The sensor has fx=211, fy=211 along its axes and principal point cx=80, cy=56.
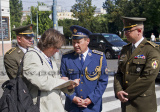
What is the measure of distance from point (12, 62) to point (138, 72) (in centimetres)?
199

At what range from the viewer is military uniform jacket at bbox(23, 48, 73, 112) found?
2.10 metres

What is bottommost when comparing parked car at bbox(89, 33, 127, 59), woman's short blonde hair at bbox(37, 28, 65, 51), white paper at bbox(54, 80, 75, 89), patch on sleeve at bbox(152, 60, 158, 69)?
parked car at bbox(89, 33, 127, 59)

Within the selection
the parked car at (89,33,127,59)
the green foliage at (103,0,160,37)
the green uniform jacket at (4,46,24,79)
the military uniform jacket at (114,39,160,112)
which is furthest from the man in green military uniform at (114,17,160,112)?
the green foliage at (103,0,160,37)

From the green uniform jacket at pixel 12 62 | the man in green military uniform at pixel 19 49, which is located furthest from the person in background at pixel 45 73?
the man in green military uniform at pixel 19 49

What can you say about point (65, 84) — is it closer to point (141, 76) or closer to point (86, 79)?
point (86, 79)

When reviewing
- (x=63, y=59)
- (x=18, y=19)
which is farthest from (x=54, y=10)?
(x=18, y=19)

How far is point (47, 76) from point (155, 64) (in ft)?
4.42

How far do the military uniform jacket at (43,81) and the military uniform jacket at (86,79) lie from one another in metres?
0.50

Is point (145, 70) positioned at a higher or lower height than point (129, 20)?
lower

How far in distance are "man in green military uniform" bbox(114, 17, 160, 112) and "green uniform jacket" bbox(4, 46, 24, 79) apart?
1603 mm

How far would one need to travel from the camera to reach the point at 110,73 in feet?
34.8

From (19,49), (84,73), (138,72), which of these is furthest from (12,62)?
(138,72)

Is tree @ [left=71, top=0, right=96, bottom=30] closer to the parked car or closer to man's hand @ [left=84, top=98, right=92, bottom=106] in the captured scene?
the parked car

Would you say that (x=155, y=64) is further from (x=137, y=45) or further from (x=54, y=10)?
(x=54, y=10)
